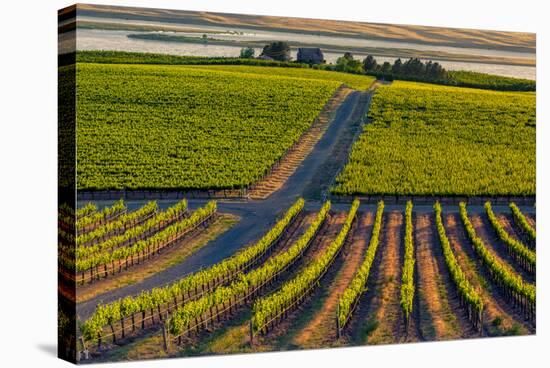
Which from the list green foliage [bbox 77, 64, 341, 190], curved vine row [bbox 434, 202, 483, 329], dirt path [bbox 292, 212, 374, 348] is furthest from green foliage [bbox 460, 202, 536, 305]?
green foliage [bbox 77, 64, 341, 190]

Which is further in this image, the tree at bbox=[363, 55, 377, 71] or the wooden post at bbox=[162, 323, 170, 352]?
the tree at bbox=[363, 55, 377, 71]

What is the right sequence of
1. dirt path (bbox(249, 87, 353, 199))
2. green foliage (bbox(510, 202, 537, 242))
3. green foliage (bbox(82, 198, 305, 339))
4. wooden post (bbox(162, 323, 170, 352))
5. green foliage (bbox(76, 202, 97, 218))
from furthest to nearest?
green foliage (bbox(510, 202, 537, 242)) → dirt path (bbox(249, 87, 353, 199)) → wooden post (bbox(162, 323, 170, 352)) → green foliage (bbox(76, 202, 97, 218)) → green foliage (bbox(82, 198, 305, 339))

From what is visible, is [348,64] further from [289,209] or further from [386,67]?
[289,209]

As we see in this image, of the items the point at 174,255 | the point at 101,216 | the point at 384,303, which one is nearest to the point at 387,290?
the point at 384,303

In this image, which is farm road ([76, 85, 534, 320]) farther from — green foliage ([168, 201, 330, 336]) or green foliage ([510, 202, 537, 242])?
green foliage ([168, 201, 330, 336])

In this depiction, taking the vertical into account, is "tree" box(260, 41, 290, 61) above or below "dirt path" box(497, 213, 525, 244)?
above

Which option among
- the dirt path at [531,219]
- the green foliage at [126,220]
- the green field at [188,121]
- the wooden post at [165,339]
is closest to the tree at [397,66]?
the green field at [188,121]

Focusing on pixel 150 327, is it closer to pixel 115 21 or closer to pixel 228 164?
pixel 228 164

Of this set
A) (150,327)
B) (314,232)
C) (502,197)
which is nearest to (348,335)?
(314,232)

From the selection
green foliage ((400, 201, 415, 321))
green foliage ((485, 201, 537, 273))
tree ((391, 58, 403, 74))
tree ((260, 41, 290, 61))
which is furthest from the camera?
green foliage ((485, 201, 537, 273))
